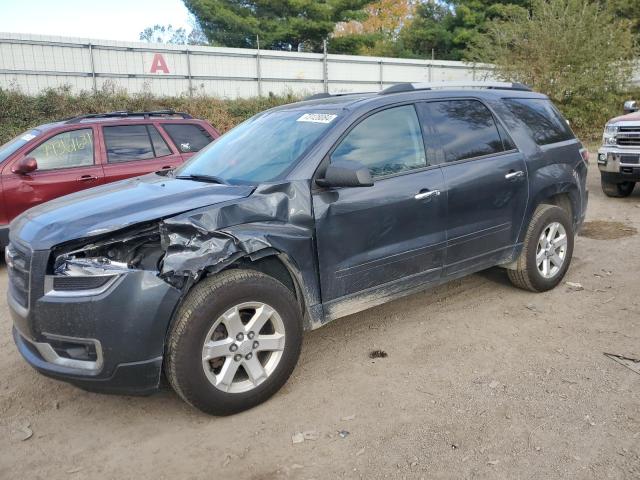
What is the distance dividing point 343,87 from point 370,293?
66.4 ft

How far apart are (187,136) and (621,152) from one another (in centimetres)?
666

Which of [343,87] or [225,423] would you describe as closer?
[225,423]

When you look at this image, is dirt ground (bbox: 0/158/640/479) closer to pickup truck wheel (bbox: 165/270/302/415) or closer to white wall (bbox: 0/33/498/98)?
pickup truck wheel (bbox: 165/270/302/415)

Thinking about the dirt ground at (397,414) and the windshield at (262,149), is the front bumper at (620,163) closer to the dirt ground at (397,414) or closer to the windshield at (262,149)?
the dirt ground at (397,414)

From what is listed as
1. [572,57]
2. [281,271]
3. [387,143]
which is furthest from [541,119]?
[572,57]

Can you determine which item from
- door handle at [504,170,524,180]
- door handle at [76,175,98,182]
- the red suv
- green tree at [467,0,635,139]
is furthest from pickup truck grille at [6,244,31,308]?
green tree at [467,0,635,139]

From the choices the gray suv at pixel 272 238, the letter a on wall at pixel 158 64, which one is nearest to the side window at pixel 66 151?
the gray suv at pixel 272 238

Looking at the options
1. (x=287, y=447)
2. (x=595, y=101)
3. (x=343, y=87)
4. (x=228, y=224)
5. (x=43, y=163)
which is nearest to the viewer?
(x=287, y=447)

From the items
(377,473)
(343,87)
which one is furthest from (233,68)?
(377,473)

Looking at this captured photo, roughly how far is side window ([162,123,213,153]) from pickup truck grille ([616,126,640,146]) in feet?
21.0

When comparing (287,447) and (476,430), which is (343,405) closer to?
(287,447)

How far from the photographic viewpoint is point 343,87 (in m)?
22.7

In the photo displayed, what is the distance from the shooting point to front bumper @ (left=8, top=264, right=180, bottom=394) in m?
2.71

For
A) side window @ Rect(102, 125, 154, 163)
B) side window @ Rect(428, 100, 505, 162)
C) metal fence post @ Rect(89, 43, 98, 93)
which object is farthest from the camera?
metal fence post @ Rect(89, 43, 98, 93)
